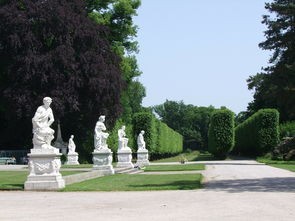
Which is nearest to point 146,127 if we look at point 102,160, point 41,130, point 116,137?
point 116,137

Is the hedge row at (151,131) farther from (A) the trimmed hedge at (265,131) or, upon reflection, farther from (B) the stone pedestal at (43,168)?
(B) the stone pedestal at (43,168)

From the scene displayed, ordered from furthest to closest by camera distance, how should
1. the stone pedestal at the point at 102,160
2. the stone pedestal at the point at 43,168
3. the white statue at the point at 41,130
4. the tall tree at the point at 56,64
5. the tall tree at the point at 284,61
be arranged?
the tall tree at the point at 56,64 < the stone pedestal at the point at 102,160 < the tall tree at the point at 284,61 < the white statue at the point at 41,130 < the stone pedestal at the point at 43,168

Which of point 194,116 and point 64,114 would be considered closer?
point 64,114

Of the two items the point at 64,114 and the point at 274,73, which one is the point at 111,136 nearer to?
the point at 64,114

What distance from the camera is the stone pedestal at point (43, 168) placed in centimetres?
1703

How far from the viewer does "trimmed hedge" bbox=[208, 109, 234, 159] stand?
53.9m

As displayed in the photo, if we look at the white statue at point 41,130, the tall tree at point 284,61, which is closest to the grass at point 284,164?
the tall tree at point 284,61

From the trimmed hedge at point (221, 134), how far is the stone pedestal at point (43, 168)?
37.8m

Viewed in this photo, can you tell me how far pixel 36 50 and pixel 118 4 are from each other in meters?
10.3

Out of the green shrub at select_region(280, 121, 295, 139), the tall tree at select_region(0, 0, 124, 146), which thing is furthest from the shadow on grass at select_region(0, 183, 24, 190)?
the green shrub at select_region(280, 121, 295, 139)

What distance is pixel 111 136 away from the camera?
4759 centimetres

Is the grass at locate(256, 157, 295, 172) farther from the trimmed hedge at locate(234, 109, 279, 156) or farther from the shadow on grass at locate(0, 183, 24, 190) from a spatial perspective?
the shadow on grass at locate(0, 183, 24, 190)
